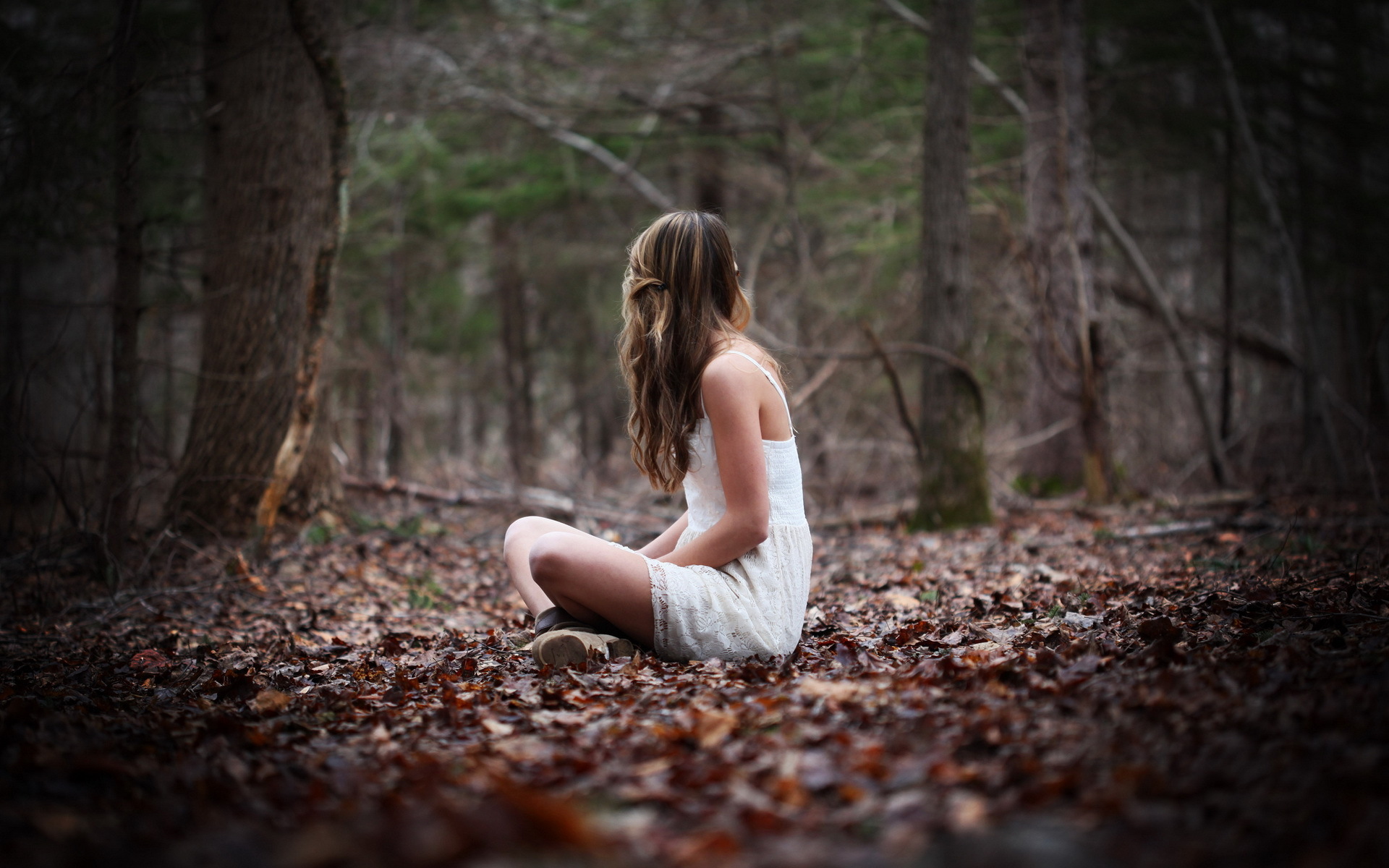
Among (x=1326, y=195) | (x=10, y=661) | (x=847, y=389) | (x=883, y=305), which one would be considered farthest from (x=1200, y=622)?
(x=1326, y=195)

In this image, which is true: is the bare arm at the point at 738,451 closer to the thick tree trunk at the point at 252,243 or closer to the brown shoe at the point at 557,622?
the brown shoe at the point at 557,622

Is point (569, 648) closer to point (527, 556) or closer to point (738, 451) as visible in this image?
point (527, 556)

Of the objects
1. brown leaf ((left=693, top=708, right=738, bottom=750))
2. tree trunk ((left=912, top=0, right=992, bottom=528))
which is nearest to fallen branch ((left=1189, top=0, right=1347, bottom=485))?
tree trunk ((left=912, top=0, right=992, bottom=528))

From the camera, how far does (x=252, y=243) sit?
19.1 ft

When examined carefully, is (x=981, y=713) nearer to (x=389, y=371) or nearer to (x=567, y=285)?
(x=389, y=371)

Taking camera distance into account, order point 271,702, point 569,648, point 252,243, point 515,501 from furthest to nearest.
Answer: point 515,501, point 252,243, point 569,648, point 271,702

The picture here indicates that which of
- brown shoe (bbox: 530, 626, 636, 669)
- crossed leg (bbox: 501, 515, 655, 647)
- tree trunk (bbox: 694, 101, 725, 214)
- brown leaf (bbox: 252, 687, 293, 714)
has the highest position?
tree trunk (bbox: 694, 101, 725, 214)

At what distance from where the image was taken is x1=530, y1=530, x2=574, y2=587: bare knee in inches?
119

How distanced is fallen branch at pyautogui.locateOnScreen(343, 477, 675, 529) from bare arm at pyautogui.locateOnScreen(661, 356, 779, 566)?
424 cm

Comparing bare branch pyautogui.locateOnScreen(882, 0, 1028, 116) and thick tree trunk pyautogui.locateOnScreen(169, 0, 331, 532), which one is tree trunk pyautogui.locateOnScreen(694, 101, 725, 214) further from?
thick tree trunk pyautogui.locateOnScreen(169, 0, 331, 532)

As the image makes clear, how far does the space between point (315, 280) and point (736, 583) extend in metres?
3.72

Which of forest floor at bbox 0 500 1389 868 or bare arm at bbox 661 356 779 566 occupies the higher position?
bare arm at bbox 661 356 779 566

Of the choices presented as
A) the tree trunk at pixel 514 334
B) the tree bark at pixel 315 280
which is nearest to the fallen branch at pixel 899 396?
the tree bark at pixel 315 280

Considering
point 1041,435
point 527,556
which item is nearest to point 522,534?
point 527,556
